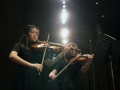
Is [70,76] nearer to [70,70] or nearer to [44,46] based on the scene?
[70,70]

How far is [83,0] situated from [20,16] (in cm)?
150

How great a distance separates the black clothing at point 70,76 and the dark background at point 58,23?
698 millimetres

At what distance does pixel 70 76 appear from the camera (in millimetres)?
1651

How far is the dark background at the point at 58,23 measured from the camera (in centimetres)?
195

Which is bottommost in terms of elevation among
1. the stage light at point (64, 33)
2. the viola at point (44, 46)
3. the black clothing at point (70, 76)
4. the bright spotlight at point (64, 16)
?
the black clothing at point (70, 76)

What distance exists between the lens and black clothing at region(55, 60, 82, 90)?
5.15 feet

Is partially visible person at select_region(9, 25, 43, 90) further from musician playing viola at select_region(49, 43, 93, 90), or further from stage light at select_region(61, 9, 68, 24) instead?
stage light at select_region(61, 9, 68, 24)

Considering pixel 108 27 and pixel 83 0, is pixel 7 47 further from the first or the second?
pixel 108 27

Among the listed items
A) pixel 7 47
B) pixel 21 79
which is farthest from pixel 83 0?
pixel 21 79

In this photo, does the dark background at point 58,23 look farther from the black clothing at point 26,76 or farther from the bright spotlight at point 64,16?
the black clothing at point 26,76

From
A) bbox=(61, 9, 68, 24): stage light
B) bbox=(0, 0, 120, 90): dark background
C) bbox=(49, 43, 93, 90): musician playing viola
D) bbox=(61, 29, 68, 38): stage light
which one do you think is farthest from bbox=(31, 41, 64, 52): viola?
bbox=(61, 29, 68, 38): stage light

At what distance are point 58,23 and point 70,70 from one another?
1.79 meters

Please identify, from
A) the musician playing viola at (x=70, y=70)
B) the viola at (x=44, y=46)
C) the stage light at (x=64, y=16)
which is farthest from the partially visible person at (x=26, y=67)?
the stage light at (x=64, y=16)

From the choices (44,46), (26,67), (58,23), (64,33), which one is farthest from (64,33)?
(26,67)
